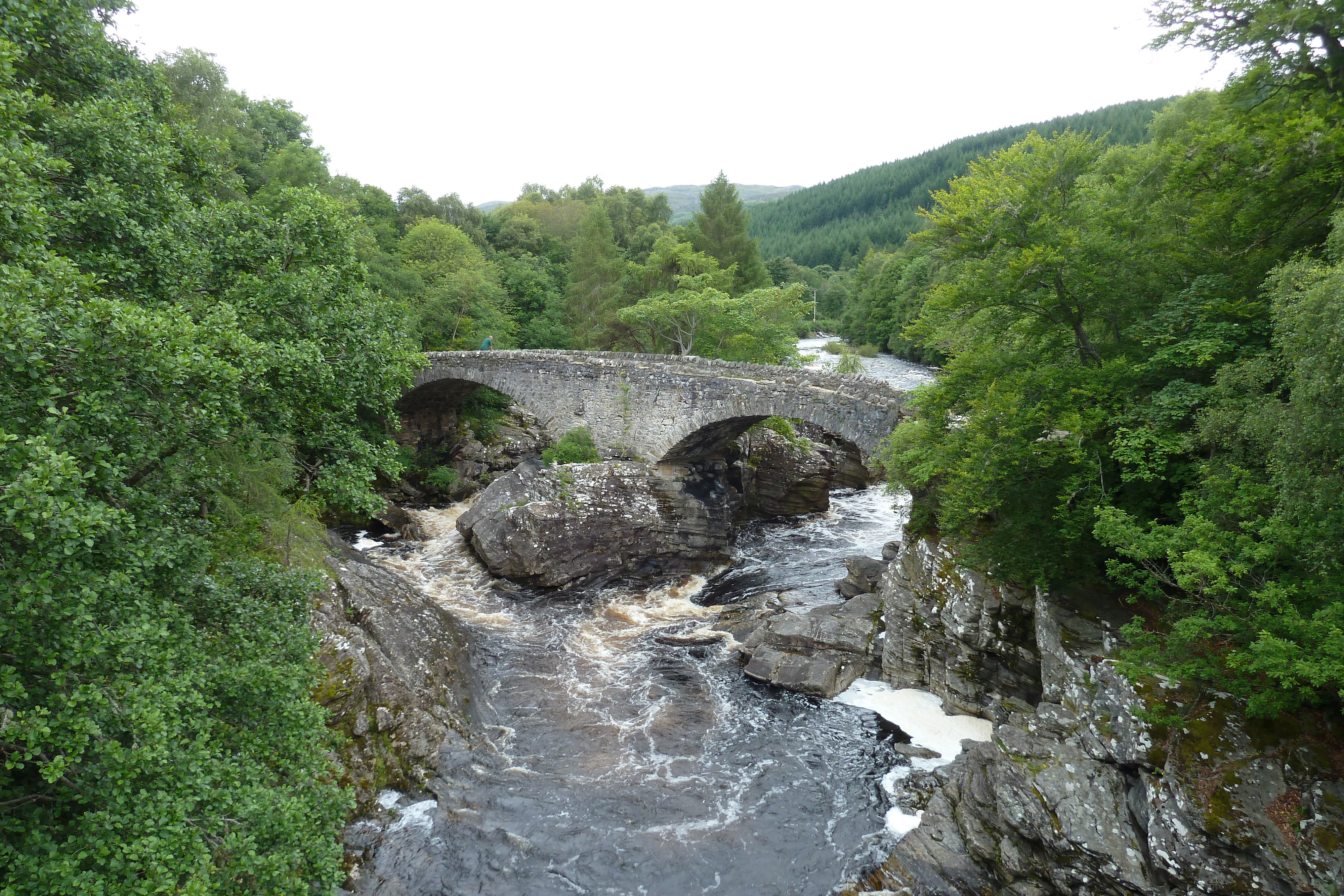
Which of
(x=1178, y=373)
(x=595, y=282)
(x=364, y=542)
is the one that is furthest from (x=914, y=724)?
(x=595, y=282)

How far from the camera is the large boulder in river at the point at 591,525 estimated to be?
19922mm

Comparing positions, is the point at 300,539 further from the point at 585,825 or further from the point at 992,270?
the point at 992,270

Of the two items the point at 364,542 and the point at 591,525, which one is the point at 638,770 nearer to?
the point at 591,525

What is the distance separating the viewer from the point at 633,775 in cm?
1220

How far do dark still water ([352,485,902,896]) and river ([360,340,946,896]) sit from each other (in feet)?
0.11

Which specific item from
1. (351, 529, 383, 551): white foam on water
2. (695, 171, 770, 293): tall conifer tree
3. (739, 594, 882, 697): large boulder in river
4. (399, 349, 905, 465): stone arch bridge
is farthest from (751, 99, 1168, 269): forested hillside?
(739, 594, 882, 697): large boulder in river

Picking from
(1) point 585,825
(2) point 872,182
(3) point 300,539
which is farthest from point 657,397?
(2) point 872,182

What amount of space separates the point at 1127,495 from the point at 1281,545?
3.13m

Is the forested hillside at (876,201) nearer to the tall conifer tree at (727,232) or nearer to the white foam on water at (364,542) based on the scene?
the tall conifer tree at (727,232)

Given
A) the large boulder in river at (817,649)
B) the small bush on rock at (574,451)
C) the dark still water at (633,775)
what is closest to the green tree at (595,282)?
the small bush on rock at (574,451)

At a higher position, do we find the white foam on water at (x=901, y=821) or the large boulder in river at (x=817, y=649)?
the large boulder in river at (x=817, y=649)

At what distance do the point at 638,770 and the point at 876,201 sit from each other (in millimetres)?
141743

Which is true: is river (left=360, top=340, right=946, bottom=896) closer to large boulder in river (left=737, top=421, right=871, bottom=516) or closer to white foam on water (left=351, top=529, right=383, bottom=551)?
white foam on water (left=351, top=529, right=383, bottom=551)

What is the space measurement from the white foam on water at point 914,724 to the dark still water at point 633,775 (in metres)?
0.28
